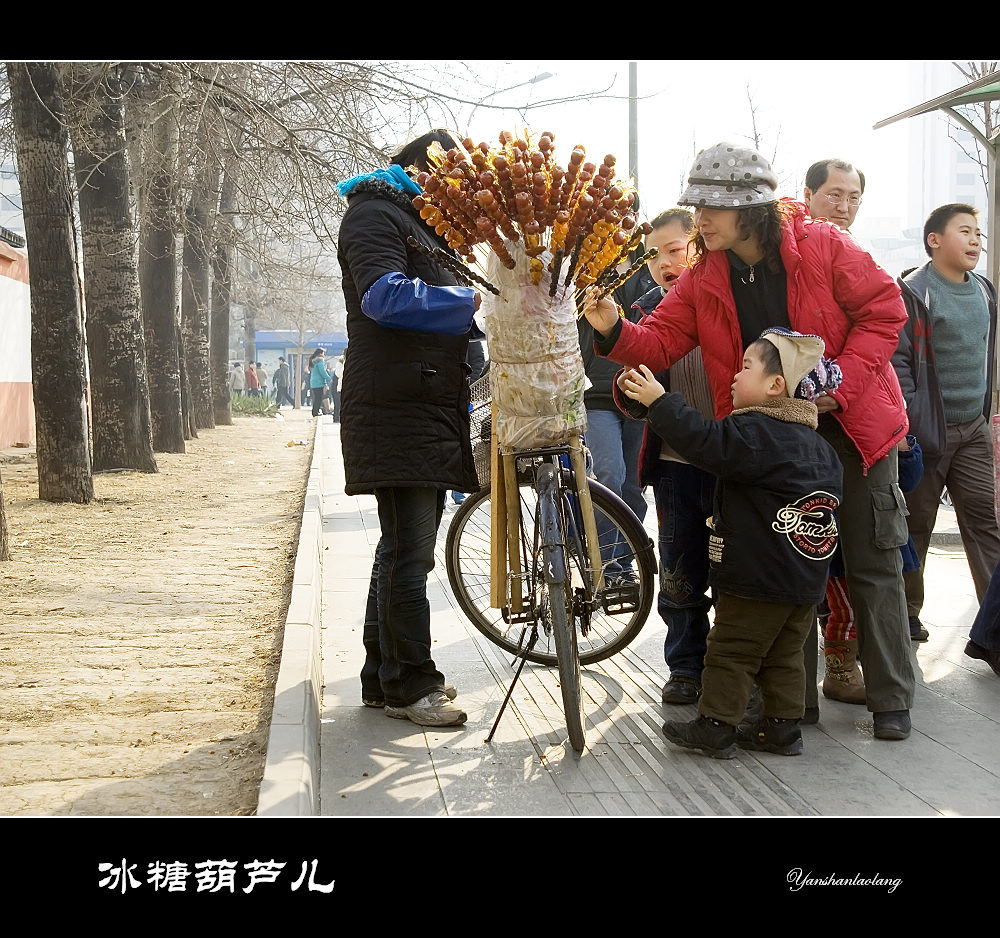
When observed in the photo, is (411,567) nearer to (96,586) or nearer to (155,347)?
(96,586)

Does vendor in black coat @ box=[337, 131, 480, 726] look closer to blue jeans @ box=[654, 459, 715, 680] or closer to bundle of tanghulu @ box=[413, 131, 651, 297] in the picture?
bundle of tanghulu @ box=[413, 131, 651, 297]

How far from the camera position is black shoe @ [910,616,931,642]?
20.7ft

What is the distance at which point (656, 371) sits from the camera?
17.0ft

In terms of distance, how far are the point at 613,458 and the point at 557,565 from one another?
1956mm

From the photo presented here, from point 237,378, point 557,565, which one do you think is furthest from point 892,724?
point 237,378

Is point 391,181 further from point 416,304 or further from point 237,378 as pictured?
point 237,378

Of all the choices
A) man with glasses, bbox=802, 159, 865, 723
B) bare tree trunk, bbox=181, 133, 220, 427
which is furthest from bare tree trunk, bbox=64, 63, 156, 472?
man with glasses, bbox=802, 159, 865, 723

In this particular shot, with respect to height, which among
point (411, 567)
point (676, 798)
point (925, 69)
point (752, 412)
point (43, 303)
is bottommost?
point (676, 798)

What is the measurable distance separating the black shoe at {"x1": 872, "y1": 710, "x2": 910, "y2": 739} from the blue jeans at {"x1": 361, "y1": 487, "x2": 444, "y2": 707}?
1.68 m

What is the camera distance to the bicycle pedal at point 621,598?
5246mm

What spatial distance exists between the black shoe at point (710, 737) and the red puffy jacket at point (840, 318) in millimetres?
1127
